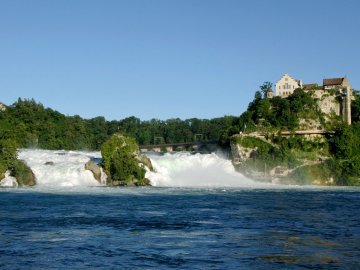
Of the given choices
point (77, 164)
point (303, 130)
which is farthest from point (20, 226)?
point (303, 130)

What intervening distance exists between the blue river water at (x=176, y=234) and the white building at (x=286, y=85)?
158 ft

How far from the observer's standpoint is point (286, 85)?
3273 inches

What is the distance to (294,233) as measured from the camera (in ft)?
73.3

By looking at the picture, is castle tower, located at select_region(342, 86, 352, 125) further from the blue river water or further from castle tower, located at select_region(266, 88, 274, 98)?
A: the blue river water

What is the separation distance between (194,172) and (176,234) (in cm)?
4020

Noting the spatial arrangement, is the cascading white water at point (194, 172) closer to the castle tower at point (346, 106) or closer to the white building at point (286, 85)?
the castle tower at point (346, 106)

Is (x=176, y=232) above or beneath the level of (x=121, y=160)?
beneath

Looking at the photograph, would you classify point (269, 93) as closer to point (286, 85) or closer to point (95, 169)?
point (286, 85)

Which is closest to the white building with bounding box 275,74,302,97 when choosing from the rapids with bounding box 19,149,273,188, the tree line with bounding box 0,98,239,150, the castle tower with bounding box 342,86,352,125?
the tree line with bounding box 0,98,239,150

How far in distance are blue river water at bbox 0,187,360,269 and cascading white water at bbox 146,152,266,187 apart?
69.7 feet

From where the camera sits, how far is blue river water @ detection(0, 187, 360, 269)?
1683 centimetres

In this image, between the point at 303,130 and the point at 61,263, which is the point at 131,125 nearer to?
the point at 303,130

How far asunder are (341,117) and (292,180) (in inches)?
546

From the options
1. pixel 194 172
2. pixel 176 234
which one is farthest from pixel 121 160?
pixel 176 234
